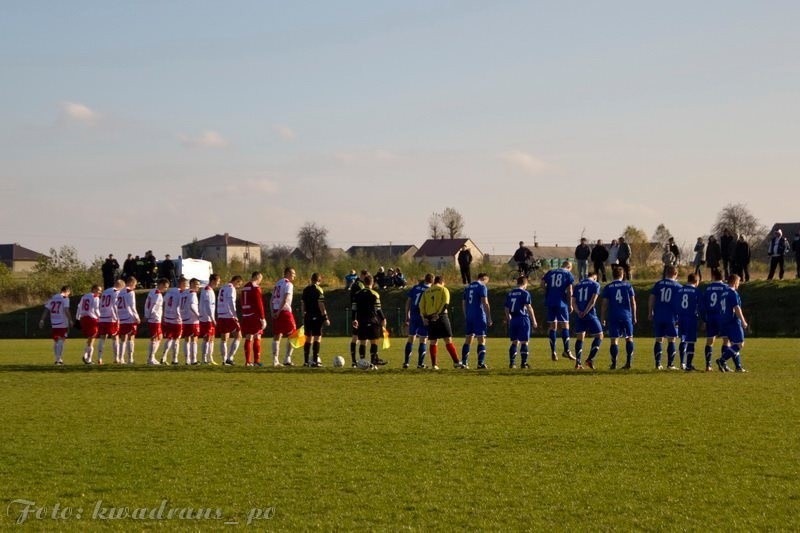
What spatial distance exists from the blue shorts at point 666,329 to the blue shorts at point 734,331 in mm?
Result: 1146

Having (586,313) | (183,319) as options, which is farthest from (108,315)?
(586,313)

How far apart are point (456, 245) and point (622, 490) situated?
132408mm

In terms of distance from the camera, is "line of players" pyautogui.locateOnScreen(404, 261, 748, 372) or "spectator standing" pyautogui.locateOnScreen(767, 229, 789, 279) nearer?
"line of players" pyautogui.locateOnScreen(404, 261, 748, 372)

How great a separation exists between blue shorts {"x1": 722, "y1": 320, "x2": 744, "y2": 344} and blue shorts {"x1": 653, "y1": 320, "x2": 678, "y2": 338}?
1.15m

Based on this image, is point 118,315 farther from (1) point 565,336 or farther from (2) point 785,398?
(2) point 785,398

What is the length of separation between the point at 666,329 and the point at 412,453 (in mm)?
12956

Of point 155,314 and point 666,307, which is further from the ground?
point 666,307

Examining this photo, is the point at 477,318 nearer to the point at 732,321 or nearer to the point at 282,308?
the point at 282,308

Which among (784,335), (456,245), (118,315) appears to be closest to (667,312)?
(118,315)

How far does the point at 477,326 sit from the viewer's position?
25047 mm

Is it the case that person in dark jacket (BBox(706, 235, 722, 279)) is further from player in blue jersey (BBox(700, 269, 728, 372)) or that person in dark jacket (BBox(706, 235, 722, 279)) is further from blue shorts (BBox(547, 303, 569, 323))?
player in blue jersey (BBox(700, 269, 728, 372))

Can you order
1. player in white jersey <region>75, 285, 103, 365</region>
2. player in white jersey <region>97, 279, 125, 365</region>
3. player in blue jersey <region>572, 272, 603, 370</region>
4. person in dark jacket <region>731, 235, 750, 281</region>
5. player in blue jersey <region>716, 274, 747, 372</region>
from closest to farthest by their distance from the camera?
1. player in blue jersey <region>716, 274, 747, 372</region>
2. player in blue jersey <region>572, 272, 603, 370</region>
3. player in white jersey <region>75, 285, 103, 365</region>
4. player in white jersey <region>97, 279, 125, 365</region>
5. person in dark jacket <region>731, 235, 750, 281</region>

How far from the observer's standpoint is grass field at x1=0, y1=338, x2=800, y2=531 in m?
9.62

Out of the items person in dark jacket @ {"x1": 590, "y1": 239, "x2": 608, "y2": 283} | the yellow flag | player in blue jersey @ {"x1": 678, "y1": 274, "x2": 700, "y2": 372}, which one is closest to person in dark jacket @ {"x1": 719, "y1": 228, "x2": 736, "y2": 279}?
person in dark jacket @ {"x1": 590, "y1": 239, "x2": 608, "y2": 283}
